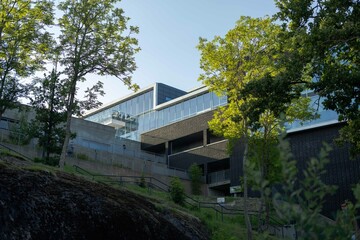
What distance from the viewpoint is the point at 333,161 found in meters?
33.4

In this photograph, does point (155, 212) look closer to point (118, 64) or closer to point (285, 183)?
point (118, 64)

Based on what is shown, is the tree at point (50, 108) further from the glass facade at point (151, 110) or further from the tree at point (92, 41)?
the glass facade at point (151, 110)

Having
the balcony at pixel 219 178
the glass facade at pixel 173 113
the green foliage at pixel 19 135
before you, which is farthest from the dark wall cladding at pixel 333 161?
the green foliage at pixel 19 135

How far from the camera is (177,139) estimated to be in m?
51.7

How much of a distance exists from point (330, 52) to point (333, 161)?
19939mm

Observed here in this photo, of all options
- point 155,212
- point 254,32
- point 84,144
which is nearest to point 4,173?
point 155,212

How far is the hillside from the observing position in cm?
1216

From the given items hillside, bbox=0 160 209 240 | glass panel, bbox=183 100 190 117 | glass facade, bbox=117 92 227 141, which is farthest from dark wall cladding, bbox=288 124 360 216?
hillside, bbox=0 160 209 240

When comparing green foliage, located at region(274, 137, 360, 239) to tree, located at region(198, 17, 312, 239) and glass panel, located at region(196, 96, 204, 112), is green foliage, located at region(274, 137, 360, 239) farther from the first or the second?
glass panel, located at region(196, 96, 204, 112)

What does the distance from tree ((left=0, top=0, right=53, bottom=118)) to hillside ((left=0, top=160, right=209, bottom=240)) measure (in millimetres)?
10122

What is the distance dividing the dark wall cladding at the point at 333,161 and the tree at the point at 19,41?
1793 cm

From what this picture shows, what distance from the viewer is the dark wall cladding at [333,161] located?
31756 mm

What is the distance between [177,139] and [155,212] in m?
34.4

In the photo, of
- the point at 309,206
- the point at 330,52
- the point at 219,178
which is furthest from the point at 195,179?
the point at 309,206
